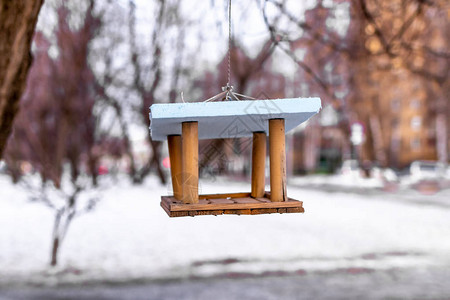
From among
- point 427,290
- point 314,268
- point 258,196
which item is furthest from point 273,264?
point 258,196

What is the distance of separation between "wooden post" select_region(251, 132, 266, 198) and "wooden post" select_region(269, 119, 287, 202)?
0.33 metres

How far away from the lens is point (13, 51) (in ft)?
8.68

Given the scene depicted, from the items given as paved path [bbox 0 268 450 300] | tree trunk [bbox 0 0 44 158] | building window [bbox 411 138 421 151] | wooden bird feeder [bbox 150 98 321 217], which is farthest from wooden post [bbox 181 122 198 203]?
building window [bbox 411 138 421 151]

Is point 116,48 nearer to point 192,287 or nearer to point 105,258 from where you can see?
point 105,258

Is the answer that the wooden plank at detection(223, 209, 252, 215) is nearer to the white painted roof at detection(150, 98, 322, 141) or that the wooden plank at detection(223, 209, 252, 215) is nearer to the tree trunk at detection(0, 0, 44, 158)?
the white painted roof at detection(150, 98, 322, 141)

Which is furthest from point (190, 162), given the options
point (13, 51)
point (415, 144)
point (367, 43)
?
point (415, 144)

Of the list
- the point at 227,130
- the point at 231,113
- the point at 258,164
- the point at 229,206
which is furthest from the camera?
the point at 258,164

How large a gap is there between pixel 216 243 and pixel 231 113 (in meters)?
6.98

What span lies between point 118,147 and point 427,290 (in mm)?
13850

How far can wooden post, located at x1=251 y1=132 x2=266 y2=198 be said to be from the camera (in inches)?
103

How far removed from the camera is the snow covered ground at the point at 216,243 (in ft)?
22.7

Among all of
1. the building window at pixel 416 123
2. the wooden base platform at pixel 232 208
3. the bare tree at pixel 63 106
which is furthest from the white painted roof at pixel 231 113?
the building window at pixel 416 123

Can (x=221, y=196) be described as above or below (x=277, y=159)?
below

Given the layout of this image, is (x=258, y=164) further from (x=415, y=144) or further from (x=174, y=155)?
(x=415, y=144)
